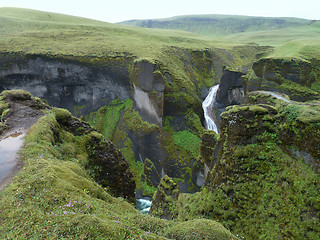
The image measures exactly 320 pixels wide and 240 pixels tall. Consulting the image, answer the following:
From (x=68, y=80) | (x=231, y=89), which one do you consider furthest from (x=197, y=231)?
(x=68, y=80)

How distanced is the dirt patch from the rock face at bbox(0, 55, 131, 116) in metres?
22.9

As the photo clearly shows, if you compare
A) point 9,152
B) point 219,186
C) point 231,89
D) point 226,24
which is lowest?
point 219,186

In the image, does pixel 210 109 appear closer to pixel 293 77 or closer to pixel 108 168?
pixel 293 77

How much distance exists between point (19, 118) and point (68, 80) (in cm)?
2767

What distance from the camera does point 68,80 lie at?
40.2 metres

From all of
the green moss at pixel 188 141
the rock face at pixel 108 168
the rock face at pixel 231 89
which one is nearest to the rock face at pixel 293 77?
the rock face at pixel 231 89

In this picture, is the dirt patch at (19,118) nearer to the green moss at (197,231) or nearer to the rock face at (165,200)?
the green moss at (197,231)

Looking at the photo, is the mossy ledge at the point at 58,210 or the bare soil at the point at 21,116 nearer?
the mossy ledge at the point at 58,210

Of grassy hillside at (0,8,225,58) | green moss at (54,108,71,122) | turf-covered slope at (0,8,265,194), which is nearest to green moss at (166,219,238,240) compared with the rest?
green moss at (54,108,71,122)

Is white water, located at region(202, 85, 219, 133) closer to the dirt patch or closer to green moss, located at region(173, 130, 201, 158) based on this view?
green moss, located at region(173, 130, 201, 158)

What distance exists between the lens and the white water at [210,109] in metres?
39.6

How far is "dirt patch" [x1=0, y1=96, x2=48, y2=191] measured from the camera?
1049cm

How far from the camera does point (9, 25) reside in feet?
190

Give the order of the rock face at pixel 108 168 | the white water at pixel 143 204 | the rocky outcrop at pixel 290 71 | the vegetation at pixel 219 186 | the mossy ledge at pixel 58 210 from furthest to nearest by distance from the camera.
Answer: the white water at pixel 143 204, the rocky outcrop at pixel 290 71, the rock face at pixel 108 168, the vegetation at pixel 219 186, the mossy ledge at pixel 58 210
